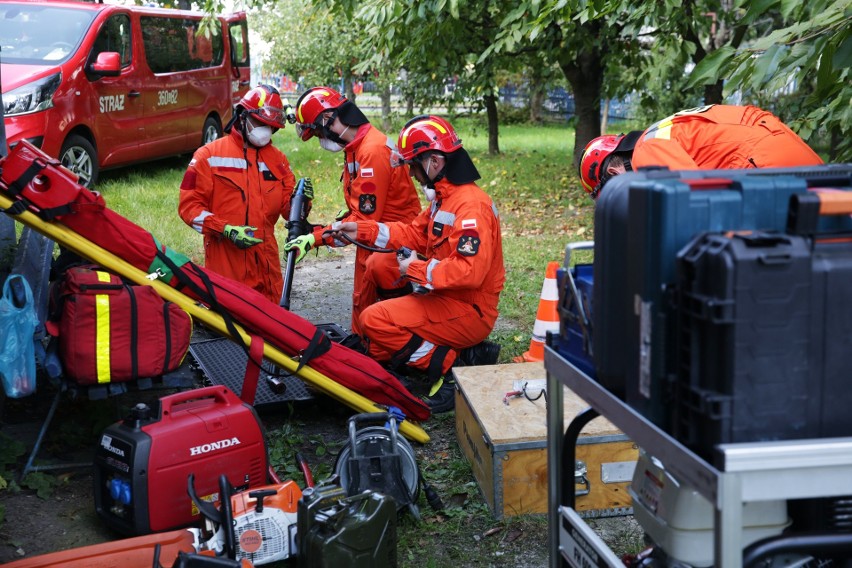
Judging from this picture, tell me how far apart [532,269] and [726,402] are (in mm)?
7254

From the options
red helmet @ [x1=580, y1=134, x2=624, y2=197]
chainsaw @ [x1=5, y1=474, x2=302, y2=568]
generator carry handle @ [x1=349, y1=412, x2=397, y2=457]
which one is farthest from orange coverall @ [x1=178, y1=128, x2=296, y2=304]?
chainsaw @ [x1=5, y1=474, x2=302, y2=568]

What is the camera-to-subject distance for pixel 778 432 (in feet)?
6.47

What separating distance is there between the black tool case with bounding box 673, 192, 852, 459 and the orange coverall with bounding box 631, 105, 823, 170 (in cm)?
157

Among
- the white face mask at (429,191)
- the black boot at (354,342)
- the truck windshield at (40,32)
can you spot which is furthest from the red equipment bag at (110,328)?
the truck windshield at (40,32)

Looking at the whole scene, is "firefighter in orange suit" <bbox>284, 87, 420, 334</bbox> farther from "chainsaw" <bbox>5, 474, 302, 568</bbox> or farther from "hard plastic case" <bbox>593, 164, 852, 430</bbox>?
"hard plastic case" <bbox>593, 164, 852, 430</bbox>

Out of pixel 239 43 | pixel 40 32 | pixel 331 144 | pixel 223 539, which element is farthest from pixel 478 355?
pixel 239 43

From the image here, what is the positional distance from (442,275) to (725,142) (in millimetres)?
1875

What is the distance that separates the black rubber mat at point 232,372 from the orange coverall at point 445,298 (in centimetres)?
58

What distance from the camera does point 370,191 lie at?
6125 mm

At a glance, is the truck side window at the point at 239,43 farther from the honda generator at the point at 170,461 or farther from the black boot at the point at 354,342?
the honda generator at the point at 170,461

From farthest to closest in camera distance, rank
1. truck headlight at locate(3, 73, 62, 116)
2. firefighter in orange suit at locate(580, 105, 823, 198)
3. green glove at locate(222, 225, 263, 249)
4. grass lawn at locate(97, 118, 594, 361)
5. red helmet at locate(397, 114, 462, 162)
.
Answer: truck headlight at locate(3, 73, 62, 116)
grass lawn at locate(97, 118, 594, 361)
green glove at locate(222, 225, 263, 249)
red helmet at locate(397, 114, 462, 162)
firefighter in orange suit at locate(580, 105, 823, 198)

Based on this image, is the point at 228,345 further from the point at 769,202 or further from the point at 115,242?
the point at 769,202

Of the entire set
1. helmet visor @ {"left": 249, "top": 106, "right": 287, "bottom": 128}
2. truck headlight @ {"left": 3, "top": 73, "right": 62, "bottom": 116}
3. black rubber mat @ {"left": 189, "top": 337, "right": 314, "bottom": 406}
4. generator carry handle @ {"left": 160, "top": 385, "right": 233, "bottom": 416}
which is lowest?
black rubber mat @ {"left": 189, "top": 337, "right": 314, "bottom": 406}

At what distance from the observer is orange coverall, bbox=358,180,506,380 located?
200 inches
